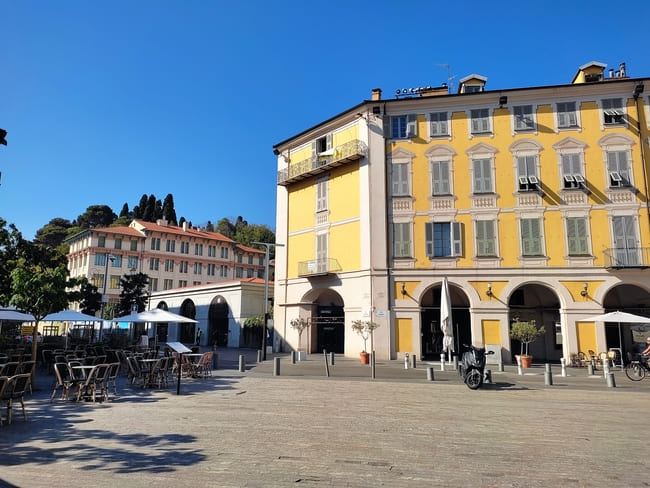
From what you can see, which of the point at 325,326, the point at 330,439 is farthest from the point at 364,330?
the point at 330,439

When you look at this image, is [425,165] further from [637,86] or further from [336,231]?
[637,86]

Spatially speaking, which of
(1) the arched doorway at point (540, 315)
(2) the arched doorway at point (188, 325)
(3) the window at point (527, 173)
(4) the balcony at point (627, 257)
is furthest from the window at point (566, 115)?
(2) the arched doorway at point (188, 325)

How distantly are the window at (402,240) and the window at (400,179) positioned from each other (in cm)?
189

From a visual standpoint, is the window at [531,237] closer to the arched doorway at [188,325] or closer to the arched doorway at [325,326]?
the arched doorway at [325,326]

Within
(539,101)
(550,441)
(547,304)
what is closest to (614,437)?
(550,441)

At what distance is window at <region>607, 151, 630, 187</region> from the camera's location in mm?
23031

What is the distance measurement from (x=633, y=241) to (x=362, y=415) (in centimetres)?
2014

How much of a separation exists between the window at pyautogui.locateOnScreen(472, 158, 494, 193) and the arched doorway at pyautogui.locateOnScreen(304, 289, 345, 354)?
11003mm

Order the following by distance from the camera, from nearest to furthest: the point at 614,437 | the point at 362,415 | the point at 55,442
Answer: the point at 55,442 → the point at 614,437 → the point at 362,415

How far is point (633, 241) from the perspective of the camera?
2239 centimetres

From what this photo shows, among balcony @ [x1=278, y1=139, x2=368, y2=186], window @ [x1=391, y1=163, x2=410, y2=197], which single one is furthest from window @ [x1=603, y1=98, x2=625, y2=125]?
balcony @ [x1=278, y1=139, x2=368, y2=186]

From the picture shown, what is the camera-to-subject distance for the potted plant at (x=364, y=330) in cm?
2195

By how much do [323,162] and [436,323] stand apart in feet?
39.7

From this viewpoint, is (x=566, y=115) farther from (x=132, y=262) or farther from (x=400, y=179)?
(x=132, y=262)
